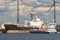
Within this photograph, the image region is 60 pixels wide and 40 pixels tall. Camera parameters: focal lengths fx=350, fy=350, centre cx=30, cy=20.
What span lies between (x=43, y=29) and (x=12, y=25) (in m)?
20.0

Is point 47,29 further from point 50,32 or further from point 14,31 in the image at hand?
point 14,31

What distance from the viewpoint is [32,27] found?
192 metres

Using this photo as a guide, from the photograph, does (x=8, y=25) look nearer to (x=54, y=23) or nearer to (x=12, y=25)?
(x=12, y=25)

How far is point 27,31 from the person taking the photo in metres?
A: 184

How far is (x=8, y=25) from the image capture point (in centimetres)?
19450

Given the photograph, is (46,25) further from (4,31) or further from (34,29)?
(4,31)

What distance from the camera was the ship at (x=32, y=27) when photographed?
600 feet

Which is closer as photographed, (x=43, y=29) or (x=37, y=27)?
(x=43, y=29)

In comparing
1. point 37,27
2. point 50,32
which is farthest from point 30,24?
point 50,32

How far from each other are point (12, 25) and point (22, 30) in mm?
9827

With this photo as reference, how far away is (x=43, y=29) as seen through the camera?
182 m

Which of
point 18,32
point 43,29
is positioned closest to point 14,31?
point 18,32

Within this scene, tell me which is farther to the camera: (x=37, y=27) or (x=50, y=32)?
(x=37, y=27)

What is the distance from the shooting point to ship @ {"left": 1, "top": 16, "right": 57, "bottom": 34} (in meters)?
183
